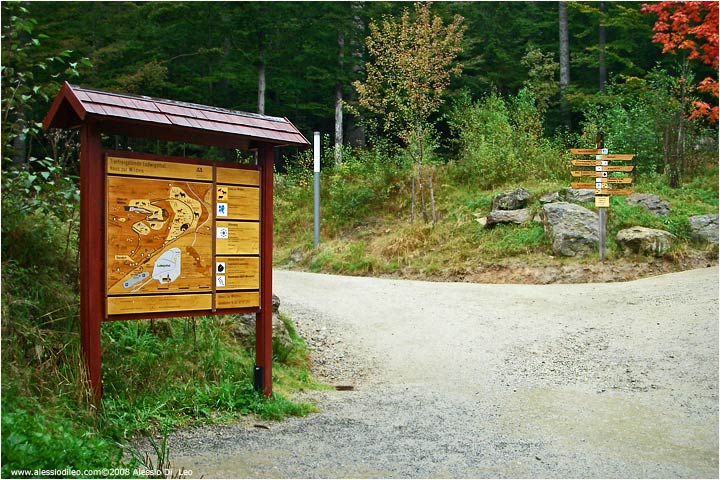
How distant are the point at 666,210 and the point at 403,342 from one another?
843 cm

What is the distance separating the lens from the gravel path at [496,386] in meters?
5.41

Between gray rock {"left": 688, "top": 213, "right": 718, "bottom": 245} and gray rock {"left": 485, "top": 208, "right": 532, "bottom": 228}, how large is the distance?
131 inches

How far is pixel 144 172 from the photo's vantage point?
617cm

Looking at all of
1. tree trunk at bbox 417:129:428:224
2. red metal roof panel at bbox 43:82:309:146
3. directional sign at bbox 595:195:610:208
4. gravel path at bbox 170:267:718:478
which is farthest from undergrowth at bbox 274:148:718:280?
red metal roof panel at bbox 43:82:309:146

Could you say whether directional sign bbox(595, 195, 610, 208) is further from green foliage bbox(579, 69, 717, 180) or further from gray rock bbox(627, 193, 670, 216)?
green foliage bbox(579, 69, 717, 180)

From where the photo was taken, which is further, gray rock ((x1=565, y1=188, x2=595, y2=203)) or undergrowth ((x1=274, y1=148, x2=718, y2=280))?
gray rock ((x1=565, y1=188, x2=595, y2=203))

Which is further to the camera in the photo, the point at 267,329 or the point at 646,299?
the point at 646,299

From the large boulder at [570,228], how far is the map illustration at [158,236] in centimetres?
965

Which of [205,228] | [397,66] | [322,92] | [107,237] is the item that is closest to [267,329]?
[205,228]

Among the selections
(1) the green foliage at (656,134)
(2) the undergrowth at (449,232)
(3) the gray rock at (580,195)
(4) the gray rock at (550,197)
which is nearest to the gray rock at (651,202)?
(2) the undergrowth at (449,232)

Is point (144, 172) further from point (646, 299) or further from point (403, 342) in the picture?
point (646, 299)

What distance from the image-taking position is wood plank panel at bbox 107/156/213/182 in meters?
6.03

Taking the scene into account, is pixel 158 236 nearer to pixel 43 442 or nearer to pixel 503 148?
pixel 43 442

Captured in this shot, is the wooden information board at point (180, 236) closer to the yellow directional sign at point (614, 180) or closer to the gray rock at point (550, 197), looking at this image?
the yellow directional sign at point (614, 180)
